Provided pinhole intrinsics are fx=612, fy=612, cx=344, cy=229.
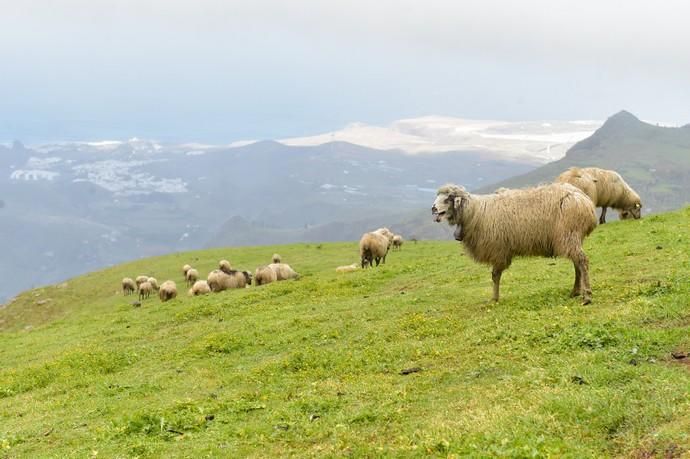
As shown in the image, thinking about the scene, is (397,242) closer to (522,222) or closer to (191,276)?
(191,276)

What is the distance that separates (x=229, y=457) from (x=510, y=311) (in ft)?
33.2

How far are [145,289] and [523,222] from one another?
140ft

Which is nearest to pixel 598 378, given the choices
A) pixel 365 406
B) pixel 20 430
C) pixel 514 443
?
pixel 514 443

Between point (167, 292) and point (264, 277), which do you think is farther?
point (167, 292)

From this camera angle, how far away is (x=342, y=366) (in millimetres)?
16516

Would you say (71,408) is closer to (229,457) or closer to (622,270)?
(229,457)

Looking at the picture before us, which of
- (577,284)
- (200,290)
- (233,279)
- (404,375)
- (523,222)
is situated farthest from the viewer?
(233,279)

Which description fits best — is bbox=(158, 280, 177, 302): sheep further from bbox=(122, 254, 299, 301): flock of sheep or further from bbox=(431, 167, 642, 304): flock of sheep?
bbox=(431, 167, 642, 304): flock of sheep

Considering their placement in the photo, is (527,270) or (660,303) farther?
(527,270)

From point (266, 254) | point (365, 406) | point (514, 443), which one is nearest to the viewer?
point (514, 443)

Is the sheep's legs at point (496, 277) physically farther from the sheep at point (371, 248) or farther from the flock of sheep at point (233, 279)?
the flock of sheep at point (233, 279)

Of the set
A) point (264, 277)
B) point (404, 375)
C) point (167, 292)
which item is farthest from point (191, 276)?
point (404, 375)

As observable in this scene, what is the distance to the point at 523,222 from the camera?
1912cm

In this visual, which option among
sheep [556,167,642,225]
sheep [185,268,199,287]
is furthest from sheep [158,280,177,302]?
sheep [556,167,642,225]
